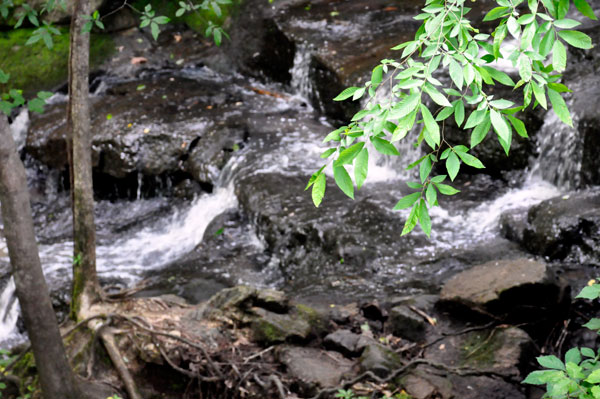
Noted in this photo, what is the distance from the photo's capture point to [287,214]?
23.7 feet

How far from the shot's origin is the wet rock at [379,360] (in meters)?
4.22

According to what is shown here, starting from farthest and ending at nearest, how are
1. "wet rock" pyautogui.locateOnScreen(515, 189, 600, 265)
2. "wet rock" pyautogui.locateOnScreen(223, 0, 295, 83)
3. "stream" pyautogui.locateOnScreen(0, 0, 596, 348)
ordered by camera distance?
1. "wet rock" pyautogui.locateOnScreen(223, 0, 295, 83)
2. "stream" pyautogui.locateOnScreen(0, 0, 596, 348)
3. "wet rock" pyautogui.locateOnScreen(515, 189, 600, 265)

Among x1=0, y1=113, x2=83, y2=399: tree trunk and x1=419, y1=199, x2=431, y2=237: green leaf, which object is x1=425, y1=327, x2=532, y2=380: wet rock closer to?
x1=0, y1=113, x2=83, y2=399: tree trunk

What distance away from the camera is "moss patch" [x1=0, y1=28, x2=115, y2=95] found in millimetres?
11336

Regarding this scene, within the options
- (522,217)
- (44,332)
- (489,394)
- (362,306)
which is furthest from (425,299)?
(44,332)

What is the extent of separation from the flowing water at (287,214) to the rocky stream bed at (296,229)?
0.10 feet

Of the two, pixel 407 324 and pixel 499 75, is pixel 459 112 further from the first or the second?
pixel 407 324

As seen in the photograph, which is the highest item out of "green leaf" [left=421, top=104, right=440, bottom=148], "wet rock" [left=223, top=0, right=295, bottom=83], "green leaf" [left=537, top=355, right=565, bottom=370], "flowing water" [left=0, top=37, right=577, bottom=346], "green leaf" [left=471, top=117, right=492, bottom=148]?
"green leaf" [left=421, top=104, right=440, bottom=148]

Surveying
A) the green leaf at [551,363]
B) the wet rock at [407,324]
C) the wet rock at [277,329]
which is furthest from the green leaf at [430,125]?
the wet rock at [407,324]

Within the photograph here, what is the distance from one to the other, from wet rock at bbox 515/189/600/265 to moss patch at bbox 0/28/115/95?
338 inches

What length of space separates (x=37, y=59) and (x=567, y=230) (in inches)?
381

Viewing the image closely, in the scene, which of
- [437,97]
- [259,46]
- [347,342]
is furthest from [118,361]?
[259,46]

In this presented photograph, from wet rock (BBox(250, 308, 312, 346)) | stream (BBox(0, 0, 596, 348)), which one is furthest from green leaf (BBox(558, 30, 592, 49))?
stream (BBox(0, 0, 596, 348))

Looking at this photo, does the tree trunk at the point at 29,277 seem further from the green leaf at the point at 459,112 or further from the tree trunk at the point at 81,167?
the green leaf at the point at 459,112
